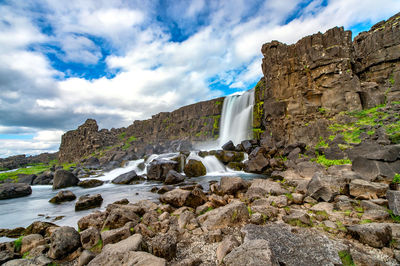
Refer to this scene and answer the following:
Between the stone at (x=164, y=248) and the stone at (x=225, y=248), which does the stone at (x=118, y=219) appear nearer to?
the stone at (x=164, y=248)

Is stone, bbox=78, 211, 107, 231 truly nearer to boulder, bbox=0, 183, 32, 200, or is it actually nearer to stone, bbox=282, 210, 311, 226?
stone, bbox=282, 210, 311, 226

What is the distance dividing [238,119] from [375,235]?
34890mm

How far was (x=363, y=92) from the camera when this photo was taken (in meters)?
19.3

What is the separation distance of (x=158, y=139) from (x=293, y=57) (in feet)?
178

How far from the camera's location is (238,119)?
1501 inches

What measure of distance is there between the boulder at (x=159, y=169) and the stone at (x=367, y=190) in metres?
16.5

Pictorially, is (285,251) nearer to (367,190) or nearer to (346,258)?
(346,258)

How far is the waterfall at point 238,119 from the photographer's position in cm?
3441

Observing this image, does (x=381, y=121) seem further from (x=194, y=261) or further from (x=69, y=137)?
(x=69, y=137)

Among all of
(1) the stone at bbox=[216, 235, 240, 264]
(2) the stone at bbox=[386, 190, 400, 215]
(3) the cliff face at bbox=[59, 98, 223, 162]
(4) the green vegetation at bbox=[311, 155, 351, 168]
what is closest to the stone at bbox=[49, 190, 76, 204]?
(1) the stone at bbox=[216, 235, 240, 264]

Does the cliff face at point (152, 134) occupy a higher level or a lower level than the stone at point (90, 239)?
higher

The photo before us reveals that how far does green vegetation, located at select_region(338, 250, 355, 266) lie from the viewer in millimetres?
3350

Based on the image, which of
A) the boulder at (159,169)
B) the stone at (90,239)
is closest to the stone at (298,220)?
the stone at (90,239)

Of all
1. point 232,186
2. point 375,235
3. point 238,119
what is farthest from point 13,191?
point 238,119
